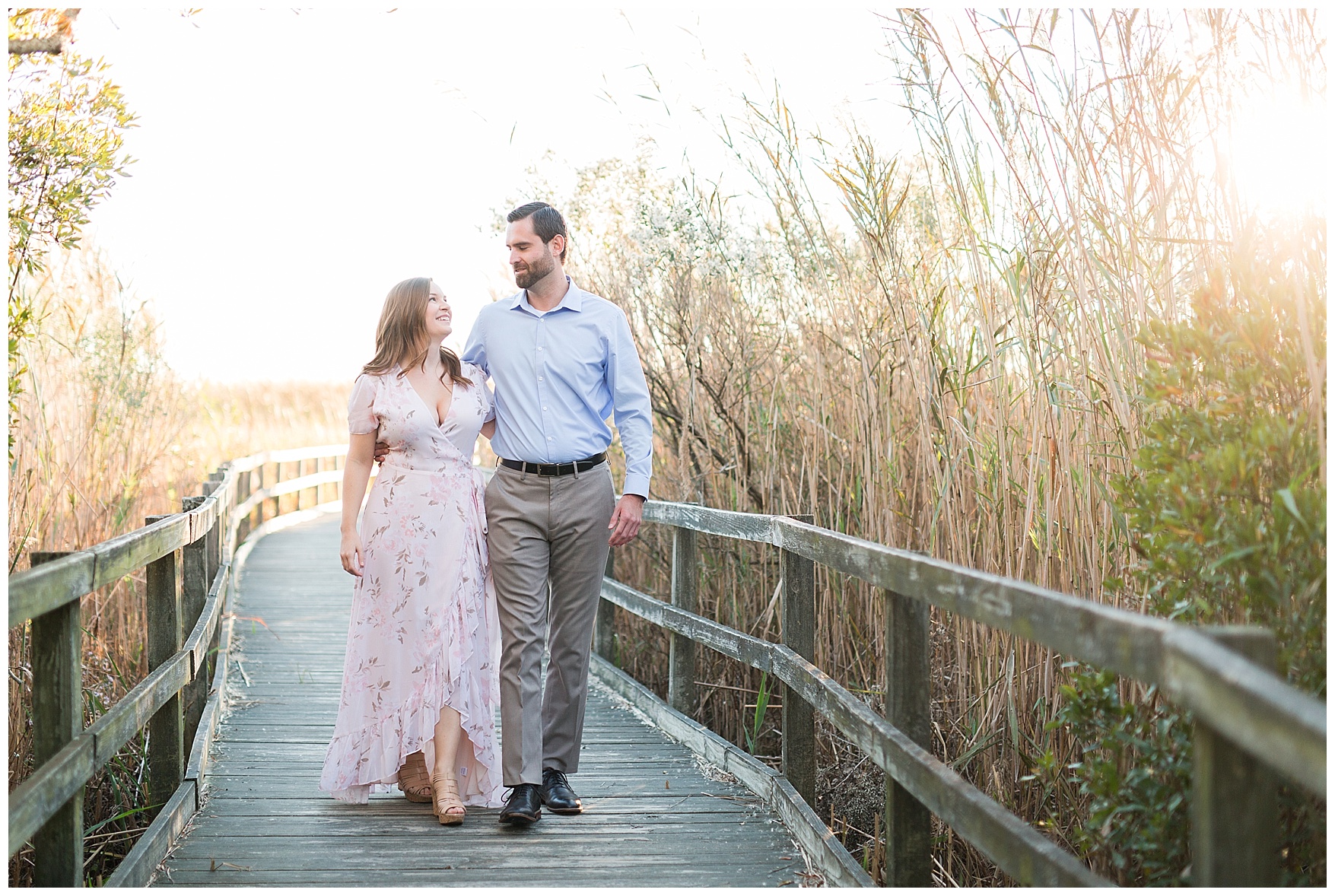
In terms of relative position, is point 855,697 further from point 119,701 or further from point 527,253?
point 119,701

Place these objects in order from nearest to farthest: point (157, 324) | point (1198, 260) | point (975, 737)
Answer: point (1198, 260)
point (975, 737)
point (157, 324)

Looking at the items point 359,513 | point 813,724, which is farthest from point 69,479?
point 813,724

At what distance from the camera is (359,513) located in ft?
14.0

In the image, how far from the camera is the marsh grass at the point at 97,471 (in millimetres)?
4219

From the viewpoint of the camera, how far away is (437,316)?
393 centimetres

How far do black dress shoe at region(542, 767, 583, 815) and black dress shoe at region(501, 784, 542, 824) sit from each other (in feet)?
0.36

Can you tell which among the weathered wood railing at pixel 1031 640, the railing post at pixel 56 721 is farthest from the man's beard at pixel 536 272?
the railing post at pixel 56 721

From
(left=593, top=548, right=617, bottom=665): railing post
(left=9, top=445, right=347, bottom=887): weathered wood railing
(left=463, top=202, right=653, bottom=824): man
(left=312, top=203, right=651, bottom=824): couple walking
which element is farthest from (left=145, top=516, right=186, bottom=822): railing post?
(left=593, top=548, right=617, bottom=665): railing post

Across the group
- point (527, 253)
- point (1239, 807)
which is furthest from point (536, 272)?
point (1239, 807)

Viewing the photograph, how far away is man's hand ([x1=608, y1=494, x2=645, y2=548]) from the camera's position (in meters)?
3.85

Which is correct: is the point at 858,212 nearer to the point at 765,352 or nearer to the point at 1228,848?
the point at 765,352

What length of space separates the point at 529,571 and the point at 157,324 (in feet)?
19.1

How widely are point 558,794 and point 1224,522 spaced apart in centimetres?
230

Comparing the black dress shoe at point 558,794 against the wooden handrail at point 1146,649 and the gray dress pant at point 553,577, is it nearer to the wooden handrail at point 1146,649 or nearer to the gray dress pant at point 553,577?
the gray dress pant at point 553,577
